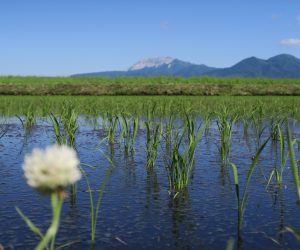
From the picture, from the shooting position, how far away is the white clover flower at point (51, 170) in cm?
157

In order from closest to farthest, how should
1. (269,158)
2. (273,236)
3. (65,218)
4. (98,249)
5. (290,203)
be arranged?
(98,249), (273,236), (65,218), (290,203), (269,158)

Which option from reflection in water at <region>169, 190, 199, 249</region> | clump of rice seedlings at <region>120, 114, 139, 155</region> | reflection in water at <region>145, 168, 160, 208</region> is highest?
clump of rice seedlings at <region>120, 114, 139, 155</region>

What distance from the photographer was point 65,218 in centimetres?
509

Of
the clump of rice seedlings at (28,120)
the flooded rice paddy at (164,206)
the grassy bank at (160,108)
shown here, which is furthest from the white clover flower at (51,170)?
the clump of rice seedlings at (28,120)

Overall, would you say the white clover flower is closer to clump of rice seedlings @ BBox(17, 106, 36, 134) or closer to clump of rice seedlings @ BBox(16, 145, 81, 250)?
clump of rice seedlings @ BBox(16, 145, 81, 250)

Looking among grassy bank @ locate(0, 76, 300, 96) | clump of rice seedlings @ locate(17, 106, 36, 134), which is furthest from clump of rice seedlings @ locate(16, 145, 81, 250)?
grassy bank @ locate(0, 76, 300, 96)

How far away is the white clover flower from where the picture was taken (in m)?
1.57

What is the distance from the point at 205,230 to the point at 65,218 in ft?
5.04

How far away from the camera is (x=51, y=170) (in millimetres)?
1569

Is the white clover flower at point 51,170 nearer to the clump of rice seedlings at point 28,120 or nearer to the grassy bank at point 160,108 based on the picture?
the grassy bank at point 160,108

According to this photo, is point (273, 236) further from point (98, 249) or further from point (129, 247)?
point (98, 249)

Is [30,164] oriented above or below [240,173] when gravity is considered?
above

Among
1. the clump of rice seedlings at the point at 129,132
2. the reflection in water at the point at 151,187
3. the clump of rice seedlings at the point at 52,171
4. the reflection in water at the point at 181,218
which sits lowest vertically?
the reflection in water at the point at 151,187

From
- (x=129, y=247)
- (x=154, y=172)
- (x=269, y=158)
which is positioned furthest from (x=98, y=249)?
(x=269, y=158)
